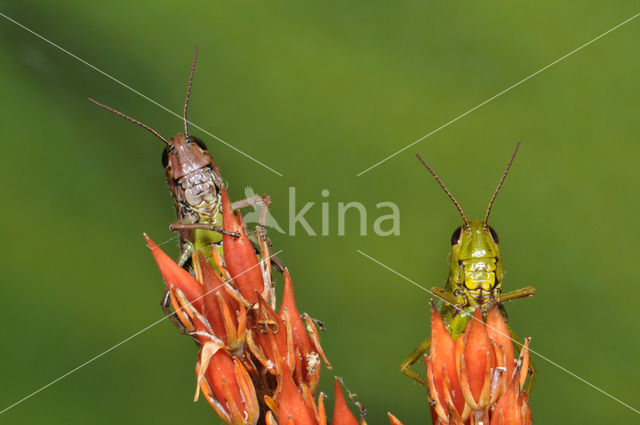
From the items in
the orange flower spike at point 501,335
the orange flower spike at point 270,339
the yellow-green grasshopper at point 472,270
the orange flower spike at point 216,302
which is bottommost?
the orange flower spike at point 501,335

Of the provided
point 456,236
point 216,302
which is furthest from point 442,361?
point 456,236

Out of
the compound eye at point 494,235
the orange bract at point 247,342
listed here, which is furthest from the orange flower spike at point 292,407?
the compound eye at point 494,235

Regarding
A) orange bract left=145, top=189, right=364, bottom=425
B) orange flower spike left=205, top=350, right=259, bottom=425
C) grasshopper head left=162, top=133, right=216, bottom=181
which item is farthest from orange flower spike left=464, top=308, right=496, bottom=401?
grasshopper head left=162, top=133, right=216, bottom=181

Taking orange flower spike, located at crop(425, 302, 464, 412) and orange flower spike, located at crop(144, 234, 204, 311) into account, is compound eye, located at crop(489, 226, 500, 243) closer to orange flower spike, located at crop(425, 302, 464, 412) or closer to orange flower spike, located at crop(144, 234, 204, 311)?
orange flower spike, located at crop(425, 302, 464, 412)

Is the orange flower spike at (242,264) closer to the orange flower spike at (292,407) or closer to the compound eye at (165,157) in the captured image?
the orange flower spike at (292,407)

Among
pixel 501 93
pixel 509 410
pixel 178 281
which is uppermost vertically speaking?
pixel 501 93

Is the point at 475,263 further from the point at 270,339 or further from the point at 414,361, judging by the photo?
the point at 270,339

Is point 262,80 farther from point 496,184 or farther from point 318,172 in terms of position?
point 496,184
